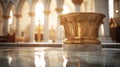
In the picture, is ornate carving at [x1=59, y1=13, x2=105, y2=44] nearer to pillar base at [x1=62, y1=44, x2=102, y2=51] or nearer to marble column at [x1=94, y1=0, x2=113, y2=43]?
pillar base at [x1=62, y1=44, x2=102, y2=51]

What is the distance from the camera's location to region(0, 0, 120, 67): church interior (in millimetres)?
3004

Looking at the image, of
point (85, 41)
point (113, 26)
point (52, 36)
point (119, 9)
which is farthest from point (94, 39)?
point (52, 36)

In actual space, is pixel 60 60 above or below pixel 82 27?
below

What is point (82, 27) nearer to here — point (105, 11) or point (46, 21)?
point (105, 11)

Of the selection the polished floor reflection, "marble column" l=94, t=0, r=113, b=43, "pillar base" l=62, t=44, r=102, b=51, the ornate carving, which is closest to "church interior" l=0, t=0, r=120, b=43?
"marble column" l=94, t=0, r=113, b=43

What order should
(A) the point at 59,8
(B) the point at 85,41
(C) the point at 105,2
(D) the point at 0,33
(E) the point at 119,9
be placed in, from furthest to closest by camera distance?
(D) the point at 0,33 → (E) the point at 119,9 → (A) the point at 59,8 → (C) the point at 105,2 → (B) the point at 85,41

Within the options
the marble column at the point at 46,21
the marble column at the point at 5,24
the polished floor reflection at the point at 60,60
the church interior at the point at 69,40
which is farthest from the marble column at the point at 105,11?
the marble column at the point at 5,24

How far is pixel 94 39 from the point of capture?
6.37 meters

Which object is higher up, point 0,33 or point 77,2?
point 77,2

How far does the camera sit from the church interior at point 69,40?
300 cm

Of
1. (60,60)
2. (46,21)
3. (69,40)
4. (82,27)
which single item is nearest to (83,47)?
(69,40)

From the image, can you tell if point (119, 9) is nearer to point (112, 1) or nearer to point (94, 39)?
point (112, 1)

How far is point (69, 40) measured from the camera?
6473 millimetres

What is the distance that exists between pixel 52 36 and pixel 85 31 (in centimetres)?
2053
